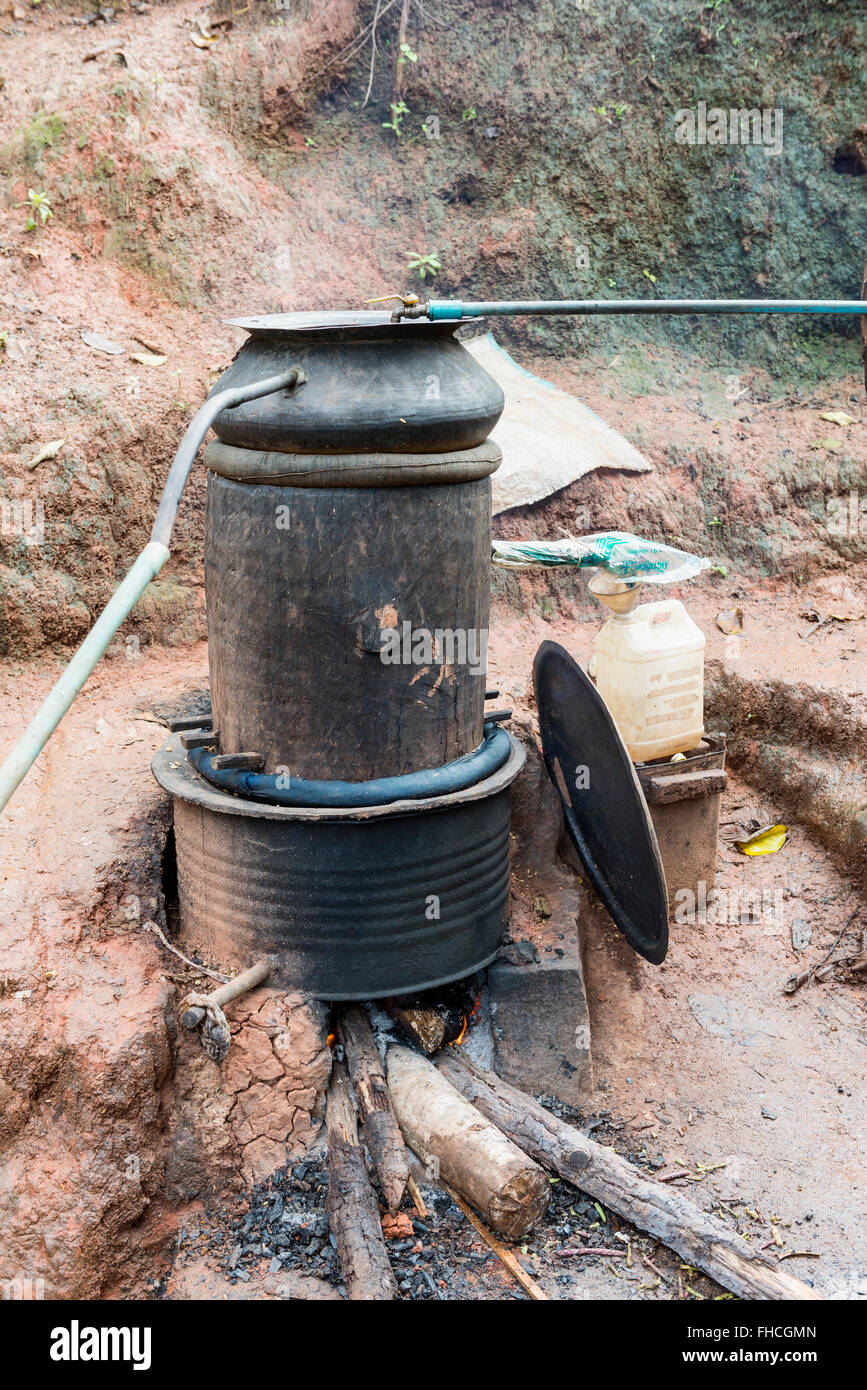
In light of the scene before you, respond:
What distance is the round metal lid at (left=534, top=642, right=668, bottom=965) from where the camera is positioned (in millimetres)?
4004

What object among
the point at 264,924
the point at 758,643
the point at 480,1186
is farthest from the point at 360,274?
the point at 480,1186

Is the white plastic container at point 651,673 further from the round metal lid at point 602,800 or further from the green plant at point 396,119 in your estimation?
the green plant at point 396,119

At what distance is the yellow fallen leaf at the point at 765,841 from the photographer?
536 centimetres

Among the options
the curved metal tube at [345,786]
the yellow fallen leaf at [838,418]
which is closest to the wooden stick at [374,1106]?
the curved metal tube at [345,786]

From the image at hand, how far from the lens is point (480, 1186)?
3223 millimetres

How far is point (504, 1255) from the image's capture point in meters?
3.19

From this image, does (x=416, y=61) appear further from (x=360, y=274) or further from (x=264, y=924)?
(x=264, y=924)

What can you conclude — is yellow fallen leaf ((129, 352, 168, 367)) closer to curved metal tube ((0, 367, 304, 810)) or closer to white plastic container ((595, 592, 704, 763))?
white plastic container ((595, 592, 704, 763))

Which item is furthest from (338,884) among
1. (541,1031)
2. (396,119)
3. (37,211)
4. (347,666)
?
(396,119)

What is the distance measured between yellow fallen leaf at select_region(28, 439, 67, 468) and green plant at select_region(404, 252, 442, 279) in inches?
115

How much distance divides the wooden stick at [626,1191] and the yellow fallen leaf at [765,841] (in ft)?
Result: 6.92

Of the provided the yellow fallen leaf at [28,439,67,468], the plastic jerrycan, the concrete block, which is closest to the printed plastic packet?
the plastic jerrycan

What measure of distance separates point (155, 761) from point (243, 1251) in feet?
5.20

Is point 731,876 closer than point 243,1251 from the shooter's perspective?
No
